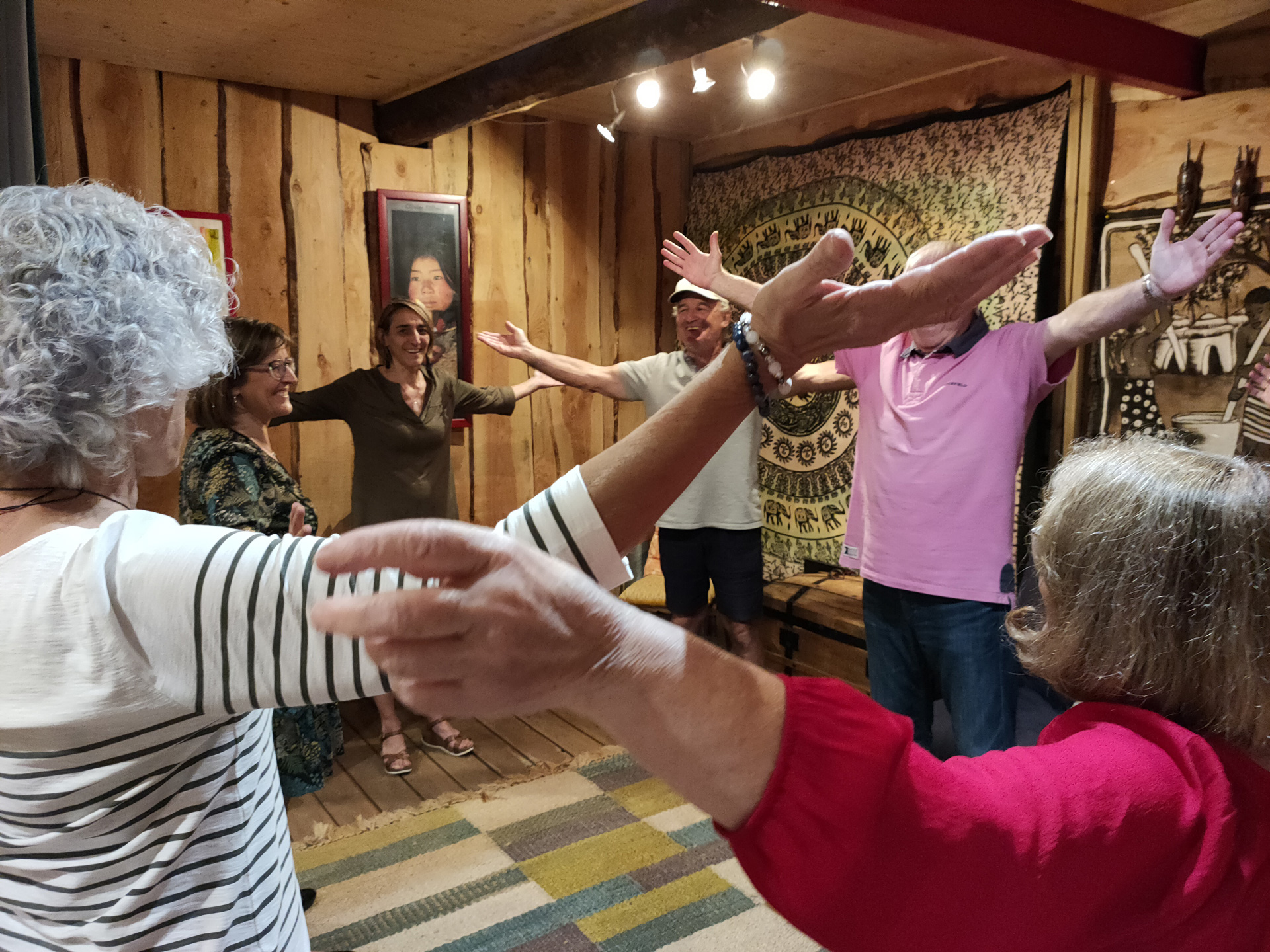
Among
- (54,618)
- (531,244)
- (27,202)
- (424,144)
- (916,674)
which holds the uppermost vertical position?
(424,144)

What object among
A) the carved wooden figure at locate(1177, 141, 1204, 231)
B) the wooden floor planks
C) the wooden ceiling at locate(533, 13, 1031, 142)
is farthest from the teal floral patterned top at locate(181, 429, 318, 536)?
the carved wooden figure at locate(1177, 141, 1204, 231)

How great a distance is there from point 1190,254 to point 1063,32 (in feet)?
2.56

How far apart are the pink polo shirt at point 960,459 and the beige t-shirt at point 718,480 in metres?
1.00

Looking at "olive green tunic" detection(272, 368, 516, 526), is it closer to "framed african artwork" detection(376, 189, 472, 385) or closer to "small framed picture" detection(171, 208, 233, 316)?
"framed african artwork" detection(376, 189, 472, 385)

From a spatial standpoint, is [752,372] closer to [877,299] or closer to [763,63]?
[877,299]

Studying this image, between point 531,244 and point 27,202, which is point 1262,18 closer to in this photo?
point 531,244

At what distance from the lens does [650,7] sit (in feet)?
8.20

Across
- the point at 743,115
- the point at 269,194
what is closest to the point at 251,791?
the point at 269,194

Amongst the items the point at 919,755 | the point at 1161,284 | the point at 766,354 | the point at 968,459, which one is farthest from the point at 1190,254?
the point at 919,755

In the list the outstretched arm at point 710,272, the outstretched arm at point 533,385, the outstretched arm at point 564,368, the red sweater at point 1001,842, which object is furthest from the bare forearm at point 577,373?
the red sweater at point 1001,842

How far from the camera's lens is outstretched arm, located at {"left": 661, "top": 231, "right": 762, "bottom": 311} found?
214cm

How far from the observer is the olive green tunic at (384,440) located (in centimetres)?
319

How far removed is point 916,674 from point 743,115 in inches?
112

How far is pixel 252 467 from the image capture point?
2.40 m
